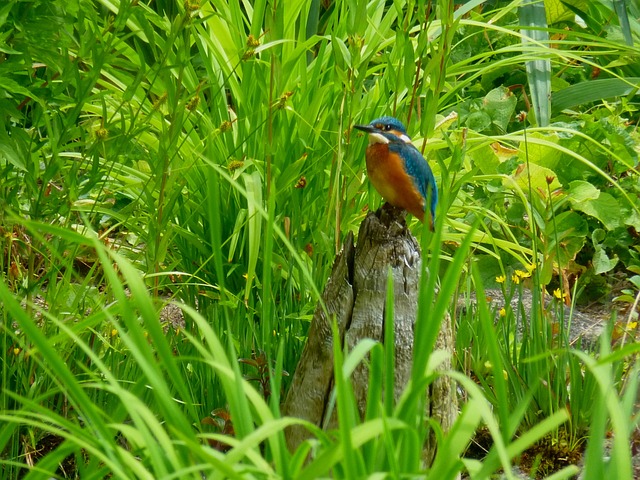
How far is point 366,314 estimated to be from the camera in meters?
2.44

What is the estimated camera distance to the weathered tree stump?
2426 millimetres

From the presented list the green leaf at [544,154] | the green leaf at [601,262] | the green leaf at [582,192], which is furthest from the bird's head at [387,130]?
the green leaf at [601,262]

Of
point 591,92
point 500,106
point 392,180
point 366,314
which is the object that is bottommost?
point 366,314

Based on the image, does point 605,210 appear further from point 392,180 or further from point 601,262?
point 392,180

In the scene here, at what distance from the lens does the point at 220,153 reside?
134 inches

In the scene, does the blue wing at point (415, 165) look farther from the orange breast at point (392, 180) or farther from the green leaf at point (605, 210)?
the green leaf at point (605, 210)

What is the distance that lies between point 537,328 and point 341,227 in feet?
2.24

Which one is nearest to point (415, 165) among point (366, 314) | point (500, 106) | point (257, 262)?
point (366, 314)

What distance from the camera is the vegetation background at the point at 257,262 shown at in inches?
62.2

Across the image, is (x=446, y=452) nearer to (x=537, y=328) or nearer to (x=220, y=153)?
(x=537, y=328)

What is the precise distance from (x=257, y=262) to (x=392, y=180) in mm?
729

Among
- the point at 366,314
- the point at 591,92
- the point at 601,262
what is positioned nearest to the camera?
the point at 366,314

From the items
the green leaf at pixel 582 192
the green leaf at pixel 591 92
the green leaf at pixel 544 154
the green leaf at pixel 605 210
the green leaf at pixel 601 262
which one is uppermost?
the green leaf at pixel 591 92

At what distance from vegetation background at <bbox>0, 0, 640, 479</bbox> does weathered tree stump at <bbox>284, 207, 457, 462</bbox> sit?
145 mm
